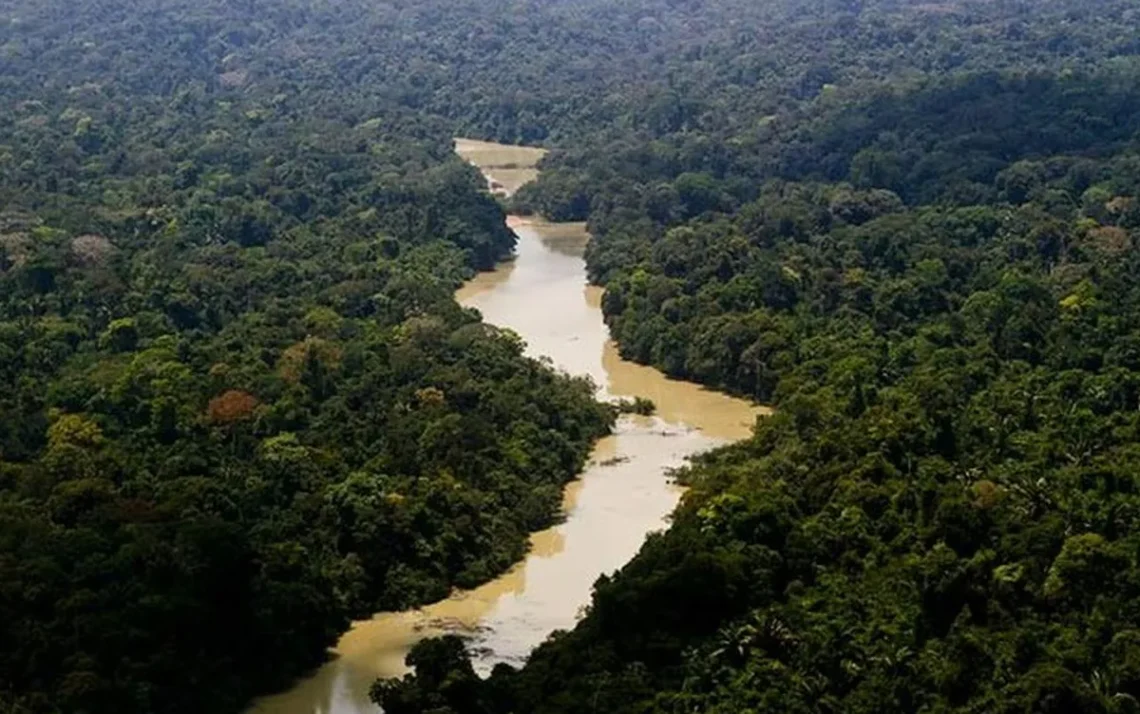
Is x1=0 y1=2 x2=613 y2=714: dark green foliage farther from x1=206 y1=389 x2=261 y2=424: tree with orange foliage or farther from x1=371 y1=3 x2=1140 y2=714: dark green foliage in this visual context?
x1=371 y1=3 x2=1140 y2=714: dark green foliage

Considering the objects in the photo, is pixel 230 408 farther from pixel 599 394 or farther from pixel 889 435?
pixel 889 435

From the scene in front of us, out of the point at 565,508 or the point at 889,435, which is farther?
the point at 565,508

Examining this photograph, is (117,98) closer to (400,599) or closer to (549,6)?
(549,6)

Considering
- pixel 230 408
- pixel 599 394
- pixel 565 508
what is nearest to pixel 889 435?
pixel 565 508

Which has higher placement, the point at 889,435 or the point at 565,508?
the point at 889,435

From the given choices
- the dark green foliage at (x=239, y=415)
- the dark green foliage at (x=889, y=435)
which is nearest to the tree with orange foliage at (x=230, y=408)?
the dark green foliage at (x=239, y=415)

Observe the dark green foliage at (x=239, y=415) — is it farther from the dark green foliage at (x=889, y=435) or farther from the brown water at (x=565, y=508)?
the dark green foliage at (x=889, y=435)
